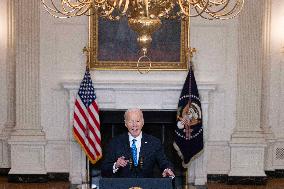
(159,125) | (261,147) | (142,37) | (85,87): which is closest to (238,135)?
(261,147)

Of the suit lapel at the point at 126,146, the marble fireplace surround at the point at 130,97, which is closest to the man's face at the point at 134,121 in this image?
the suit lapel at the point at 126,146

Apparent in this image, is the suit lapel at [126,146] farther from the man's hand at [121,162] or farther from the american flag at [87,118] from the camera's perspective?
the american flag at [87,118]

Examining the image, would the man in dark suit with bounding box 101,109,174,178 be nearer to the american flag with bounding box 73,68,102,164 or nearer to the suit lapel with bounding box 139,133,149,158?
the suit lapel with bounding box 139,133,149,158

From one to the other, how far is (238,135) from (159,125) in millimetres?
1307

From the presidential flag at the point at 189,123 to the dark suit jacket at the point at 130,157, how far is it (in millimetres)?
4188

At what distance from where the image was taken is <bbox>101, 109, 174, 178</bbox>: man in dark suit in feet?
19.6

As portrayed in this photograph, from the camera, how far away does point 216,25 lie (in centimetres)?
1065

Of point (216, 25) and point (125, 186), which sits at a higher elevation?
point (216, 25)

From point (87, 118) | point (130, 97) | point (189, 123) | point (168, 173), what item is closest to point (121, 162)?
point (168, 173)

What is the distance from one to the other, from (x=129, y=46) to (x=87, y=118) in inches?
54.4

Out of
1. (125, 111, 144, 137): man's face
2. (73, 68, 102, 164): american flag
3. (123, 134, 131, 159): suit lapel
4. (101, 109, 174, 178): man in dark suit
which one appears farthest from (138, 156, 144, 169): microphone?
(73, 68, 102, 164): american flag

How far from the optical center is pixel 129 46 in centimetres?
1071

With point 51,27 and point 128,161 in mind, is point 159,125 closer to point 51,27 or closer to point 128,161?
point 51,27

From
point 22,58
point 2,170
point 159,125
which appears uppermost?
point 22,58
